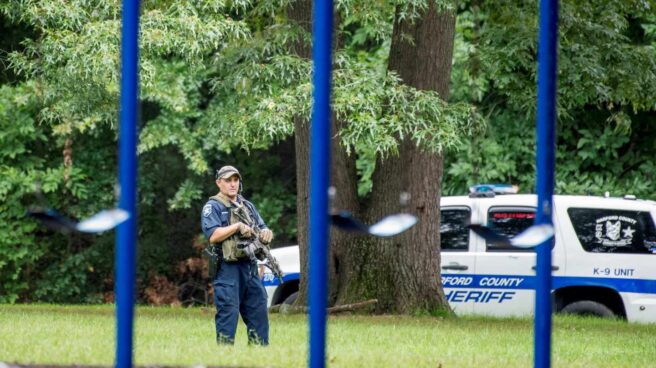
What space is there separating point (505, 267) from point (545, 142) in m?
11.5

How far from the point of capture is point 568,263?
1688 cm

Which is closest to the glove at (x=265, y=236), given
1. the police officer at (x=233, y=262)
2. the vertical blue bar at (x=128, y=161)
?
the police officer at (x=233, y=262)

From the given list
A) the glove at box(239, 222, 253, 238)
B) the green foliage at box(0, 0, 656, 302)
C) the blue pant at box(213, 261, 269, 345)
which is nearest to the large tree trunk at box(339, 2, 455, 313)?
the green foliage at box(0, 0, 656, 302)

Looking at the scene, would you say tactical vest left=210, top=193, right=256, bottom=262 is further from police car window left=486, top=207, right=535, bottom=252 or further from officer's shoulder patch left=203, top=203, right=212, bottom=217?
police car window left=486, top=207, right=535, bottom=252

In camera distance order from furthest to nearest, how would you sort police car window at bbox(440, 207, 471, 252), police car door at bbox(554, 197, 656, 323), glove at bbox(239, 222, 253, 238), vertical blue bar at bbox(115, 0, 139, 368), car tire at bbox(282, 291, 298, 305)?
1. police car window at bbox(440, 207, 471, 252)
2. car tire at bbox(282, 291, 298, 305)
3. police car door at bbox(554, 197, 656, 323)
4. glove at bbox(239, 222, 253, 238)
5. vertical blue bar at bbox(115, 0, 139, 368)

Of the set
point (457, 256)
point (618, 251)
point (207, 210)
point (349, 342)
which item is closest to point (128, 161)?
point (207, 210)

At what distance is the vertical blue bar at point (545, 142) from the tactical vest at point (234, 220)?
17.1ft

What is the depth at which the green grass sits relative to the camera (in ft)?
29.3

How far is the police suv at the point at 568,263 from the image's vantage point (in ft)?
55.1

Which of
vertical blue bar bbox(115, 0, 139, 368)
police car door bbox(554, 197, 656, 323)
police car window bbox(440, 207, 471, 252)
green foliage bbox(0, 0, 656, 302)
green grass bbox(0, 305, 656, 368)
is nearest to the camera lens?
vertical blue bar bbox(115, 0, 139, 368)

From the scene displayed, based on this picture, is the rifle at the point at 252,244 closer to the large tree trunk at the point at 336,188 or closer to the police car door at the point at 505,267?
the large tree trunk at the point at 336,188

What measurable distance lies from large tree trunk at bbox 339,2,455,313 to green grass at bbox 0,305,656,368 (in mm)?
603

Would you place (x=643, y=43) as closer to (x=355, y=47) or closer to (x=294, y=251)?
(x=355, y=47)

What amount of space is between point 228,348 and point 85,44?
6.15m
